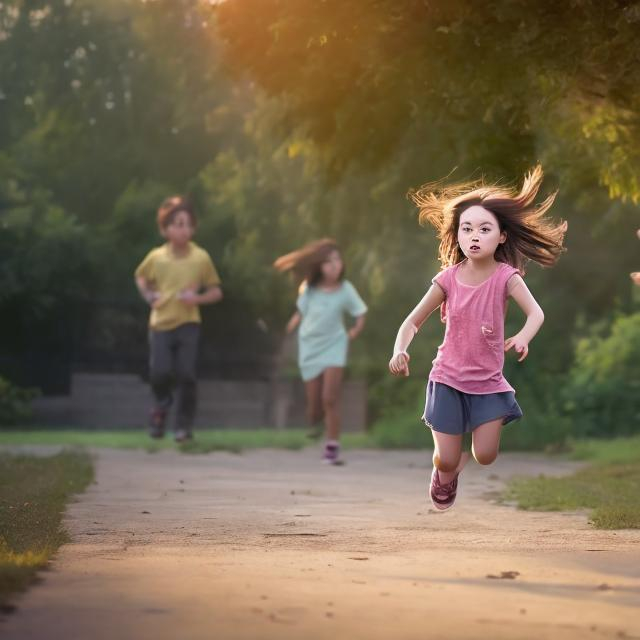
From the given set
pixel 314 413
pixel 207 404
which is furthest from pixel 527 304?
pixel 207 404

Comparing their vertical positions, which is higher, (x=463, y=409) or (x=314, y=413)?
(x=463, y=409)

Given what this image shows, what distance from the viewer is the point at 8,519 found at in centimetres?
781

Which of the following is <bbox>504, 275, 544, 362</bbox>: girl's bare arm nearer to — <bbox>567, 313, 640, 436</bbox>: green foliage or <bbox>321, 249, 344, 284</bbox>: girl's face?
<bbox>321, 249, 344, 284</bbox>: girl's face

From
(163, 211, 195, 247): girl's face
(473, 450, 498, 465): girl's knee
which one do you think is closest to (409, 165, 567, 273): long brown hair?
(473, 450, 498, 465): girl's knee

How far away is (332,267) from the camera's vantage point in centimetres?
1491

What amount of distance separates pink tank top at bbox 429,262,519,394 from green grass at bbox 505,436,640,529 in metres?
0.98

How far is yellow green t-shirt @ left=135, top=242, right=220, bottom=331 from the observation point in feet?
51.9

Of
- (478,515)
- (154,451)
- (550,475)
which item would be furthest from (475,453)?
(154,451)

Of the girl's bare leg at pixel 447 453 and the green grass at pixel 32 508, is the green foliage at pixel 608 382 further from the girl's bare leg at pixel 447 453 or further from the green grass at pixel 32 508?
the girl's bare leg at pixel 447 453

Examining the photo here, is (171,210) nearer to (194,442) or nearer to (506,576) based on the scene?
(194,442)

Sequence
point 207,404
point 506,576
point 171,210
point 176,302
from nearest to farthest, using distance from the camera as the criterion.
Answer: point 506,576 → point 176,302 → point 171,210 → point 207,404

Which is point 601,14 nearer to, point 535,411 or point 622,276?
point 535,411

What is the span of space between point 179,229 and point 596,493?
6.74 metres

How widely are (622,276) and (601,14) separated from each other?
541 inches
